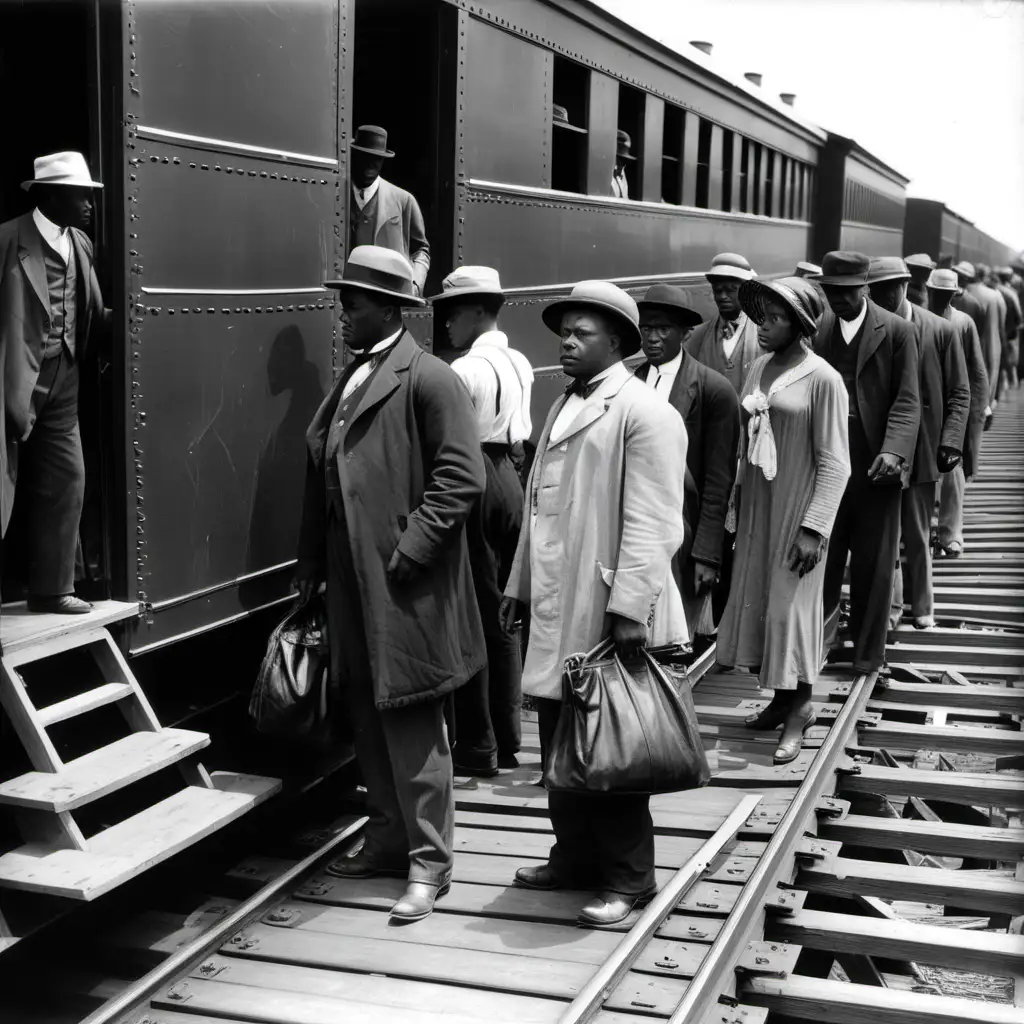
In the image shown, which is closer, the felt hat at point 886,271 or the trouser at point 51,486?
the trouser at point 51,486

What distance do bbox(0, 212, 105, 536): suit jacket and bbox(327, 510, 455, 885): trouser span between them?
1024 millimetres

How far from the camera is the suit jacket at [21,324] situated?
14.5ft

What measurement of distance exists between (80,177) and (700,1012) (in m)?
3.13

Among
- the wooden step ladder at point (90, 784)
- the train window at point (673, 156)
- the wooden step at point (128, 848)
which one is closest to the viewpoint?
A: the wooden step at point (128, 848)

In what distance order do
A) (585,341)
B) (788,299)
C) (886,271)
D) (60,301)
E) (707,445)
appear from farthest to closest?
(886,271), (707,445), (788,299), (60,301), (585,341)

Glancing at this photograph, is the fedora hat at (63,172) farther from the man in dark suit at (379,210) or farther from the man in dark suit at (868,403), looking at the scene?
the man in dark suit at (868,403)

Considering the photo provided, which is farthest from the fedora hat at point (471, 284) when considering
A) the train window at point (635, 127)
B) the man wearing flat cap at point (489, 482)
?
the train window at point (635, 127)

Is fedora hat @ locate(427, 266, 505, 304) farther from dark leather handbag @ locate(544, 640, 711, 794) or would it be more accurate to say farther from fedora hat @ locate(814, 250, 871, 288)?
fedora hat @ locate(814, 250, 871, 288)

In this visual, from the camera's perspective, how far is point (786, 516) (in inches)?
229

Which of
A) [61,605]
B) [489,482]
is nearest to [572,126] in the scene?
[489,482]

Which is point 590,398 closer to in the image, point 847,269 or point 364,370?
point 364,370

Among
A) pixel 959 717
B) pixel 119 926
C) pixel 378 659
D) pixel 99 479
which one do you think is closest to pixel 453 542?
pixel 378 659

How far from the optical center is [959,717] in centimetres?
891

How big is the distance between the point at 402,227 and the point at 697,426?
161cm
